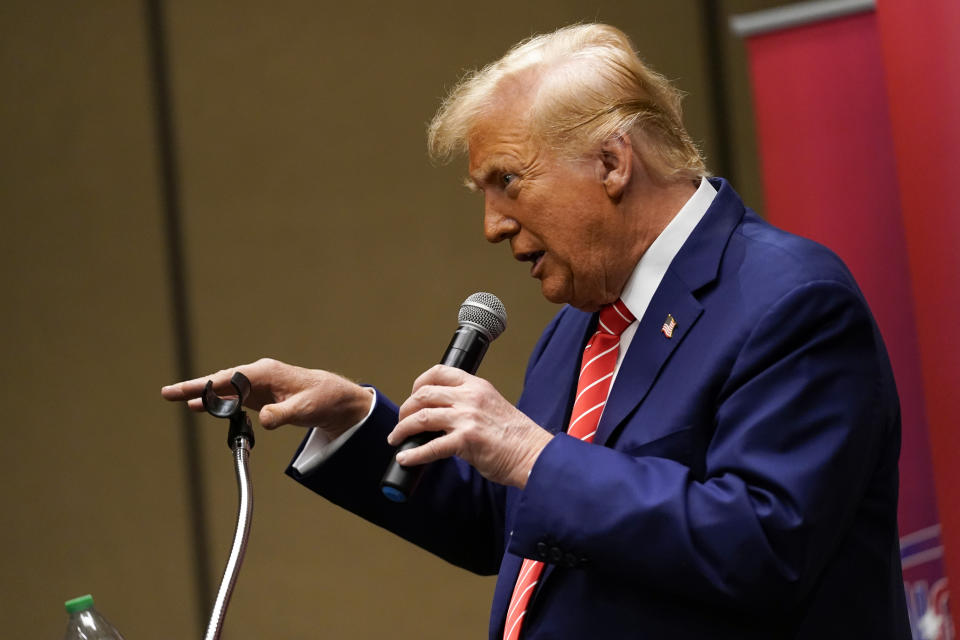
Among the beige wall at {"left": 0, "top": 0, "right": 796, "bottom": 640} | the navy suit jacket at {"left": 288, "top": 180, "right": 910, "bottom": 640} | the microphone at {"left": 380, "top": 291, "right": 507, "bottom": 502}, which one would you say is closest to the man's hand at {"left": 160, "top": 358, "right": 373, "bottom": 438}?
the microphone at {"left": 380, "top": 291, "right": 507, "bottom": 502}

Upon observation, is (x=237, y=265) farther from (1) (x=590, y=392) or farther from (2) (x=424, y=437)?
(2) (x=424, y=437)

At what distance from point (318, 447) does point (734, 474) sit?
719 millimetres

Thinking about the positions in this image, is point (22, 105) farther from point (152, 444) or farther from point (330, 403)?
point (330, 403)

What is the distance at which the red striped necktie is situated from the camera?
4.64ft

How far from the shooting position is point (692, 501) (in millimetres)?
1197

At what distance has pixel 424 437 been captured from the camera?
125 cm

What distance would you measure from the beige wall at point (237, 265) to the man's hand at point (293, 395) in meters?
2.06

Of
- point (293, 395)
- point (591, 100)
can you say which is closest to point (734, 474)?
point (591, 100)

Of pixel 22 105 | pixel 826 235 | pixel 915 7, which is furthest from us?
pixel 22 105

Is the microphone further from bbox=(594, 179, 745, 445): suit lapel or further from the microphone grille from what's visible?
bbox=(594, 179, 745, 445): suit lapel

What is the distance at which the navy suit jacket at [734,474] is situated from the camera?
118 cm

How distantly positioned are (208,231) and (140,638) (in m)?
1.36

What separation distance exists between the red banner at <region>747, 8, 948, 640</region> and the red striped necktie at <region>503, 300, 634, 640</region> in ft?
2.87

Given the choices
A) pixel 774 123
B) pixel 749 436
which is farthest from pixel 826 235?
pixel 749 436
